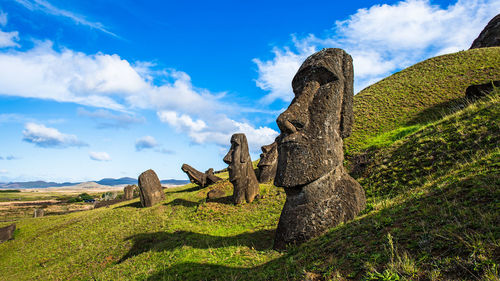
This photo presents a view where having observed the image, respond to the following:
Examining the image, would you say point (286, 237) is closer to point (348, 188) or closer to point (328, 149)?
point (348, 188)

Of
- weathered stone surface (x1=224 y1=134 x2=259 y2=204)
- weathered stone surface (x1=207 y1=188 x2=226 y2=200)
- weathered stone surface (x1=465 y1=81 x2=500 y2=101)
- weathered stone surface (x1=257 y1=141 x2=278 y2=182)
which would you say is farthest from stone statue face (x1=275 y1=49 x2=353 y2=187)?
weathered stone surface (x1=465 y1=81 x2=500 y2=101)

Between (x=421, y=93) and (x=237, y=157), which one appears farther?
(x=421, y=93)

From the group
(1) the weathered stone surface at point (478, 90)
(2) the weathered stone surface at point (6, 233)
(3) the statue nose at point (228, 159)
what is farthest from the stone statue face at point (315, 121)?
(2) the weathered stone surface at point (6, 233)

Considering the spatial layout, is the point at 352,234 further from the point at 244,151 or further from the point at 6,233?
the point at 6,233

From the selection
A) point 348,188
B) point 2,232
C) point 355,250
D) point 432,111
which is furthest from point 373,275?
point 2,232

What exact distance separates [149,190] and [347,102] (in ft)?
51.9

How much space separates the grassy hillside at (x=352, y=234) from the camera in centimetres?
305

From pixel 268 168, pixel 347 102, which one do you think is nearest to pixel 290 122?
pixel 347 102

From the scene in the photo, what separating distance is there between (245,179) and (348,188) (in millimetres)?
7966

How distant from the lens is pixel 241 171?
14492 mm

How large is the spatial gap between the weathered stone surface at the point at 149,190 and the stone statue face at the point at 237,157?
24.1 ft

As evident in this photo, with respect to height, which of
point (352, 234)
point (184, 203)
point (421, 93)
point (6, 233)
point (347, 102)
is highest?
point (421, 93)

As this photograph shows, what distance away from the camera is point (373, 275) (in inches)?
117

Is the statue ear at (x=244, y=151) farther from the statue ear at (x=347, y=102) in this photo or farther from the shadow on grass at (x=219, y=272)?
the shadow on grass at (x=219, y=272)
